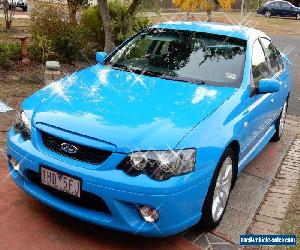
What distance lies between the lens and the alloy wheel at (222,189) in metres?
3.73

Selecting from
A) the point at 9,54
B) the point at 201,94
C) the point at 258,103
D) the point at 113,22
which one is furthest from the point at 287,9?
the point at 201,94

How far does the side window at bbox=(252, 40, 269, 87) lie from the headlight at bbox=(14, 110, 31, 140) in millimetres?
2263

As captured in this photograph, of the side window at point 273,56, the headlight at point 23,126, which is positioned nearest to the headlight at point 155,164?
the headlight at point 23,126

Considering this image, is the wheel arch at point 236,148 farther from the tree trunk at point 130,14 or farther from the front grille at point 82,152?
the tree trunk at point 130,14

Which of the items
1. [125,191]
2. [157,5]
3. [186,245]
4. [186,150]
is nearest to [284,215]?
[186,245]

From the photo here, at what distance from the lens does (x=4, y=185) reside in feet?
14.0

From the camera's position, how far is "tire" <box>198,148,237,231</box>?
356 cm

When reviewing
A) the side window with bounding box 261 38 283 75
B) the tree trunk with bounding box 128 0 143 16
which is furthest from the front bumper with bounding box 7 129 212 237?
the tree trunk with bounding box 128 0 143 16

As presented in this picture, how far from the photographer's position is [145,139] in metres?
3.22

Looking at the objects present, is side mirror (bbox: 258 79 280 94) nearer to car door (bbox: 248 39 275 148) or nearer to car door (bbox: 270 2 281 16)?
car door (bbox: 248 39 275 148)

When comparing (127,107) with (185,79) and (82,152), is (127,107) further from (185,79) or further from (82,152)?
(185,79)

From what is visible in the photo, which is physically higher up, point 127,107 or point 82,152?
point 127,107

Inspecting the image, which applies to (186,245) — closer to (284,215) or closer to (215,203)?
(215,203)

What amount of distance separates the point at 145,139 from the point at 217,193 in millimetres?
933
